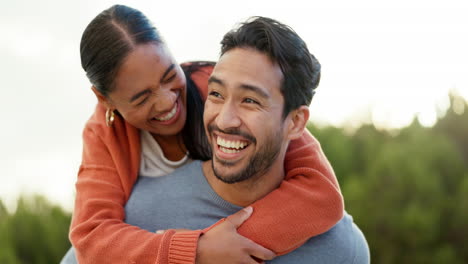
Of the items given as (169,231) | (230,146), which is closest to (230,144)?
(230,146)

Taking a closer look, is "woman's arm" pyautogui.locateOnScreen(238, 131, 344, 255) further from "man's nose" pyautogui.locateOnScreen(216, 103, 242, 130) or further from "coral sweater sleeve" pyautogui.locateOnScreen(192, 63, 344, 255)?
"man's nose" pyautogui.locateOnScreen(216, 103, 242, 130)

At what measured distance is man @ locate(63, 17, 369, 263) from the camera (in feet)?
5.99

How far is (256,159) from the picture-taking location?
1877 mm

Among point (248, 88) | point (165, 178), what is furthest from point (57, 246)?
point (248, 88)

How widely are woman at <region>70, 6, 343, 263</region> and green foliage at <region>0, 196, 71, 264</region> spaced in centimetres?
190

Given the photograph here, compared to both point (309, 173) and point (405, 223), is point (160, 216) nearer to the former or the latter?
point (309, 173)

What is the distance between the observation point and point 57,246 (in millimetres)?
3854

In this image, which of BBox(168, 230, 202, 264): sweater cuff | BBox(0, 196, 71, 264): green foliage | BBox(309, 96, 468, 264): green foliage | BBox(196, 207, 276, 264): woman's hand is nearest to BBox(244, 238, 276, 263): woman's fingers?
BBox(196, 207, 276, 264): woman's hand

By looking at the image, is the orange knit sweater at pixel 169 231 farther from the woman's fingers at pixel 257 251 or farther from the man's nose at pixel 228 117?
the man's nose at pixel 228 117

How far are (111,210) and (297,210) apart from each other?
2.17 ft

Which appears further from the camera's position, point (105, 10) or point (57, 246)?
point (57, 246)

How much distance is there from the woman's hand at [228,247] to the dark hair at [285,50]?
0.44 metres

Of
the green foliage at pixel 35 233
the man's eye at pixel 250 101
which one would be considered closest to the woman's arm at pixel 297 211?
the man's eye at pixel 250 101

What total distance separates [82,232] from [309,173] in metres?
0.83
